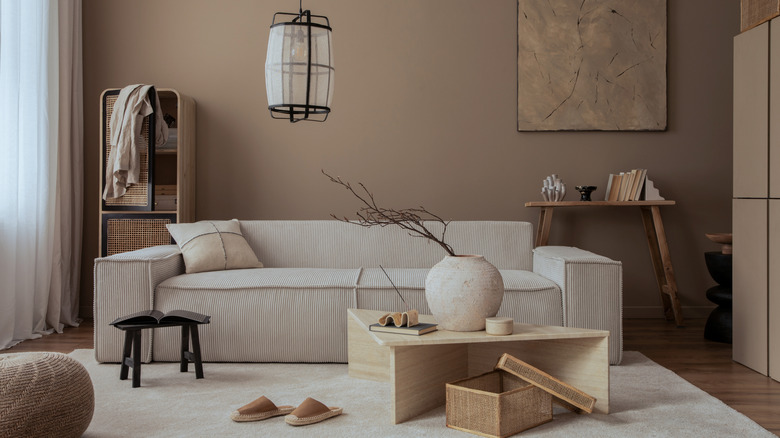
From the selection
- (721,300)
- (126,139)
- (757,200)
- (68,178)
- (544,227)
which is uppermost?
(126,139)

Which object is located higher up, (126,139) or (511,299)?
(126,139)

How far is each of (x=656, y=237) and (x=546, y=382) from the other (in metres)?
2.64

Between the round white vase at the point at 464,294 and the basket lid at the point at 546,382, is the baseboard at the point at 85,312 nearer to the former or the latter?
the round white vase at the point at 464,294

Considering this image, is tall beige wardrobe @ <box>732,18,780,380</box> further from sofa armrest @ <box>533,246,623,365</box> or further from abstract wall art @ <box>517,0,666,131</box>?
abstract wall art @ <box>517,0,666,131</box>

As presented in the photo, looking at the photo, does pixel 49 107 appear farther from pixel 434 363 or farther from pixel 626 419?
pixel 626 419

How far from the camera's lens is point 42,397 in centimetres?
197

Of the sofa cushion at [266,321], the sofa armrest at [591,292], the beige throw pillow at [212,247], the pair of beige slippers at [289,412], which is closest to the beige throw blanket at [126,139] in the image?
the beige throw pillow at [212,247]

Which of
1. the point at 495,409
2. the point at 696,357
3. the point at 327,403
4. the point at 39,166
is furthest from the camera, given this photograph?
the point at 39,166

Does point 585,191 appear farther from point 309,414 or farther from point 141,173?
point 141,173

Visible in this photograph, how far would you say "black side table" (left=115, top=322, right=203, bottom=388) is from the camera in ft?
9.00

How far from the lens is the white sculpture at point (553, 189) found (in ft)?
14.5

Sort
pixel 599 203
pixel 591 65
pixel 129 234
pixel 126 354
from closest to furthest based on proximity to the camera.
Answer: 1. pixel 126 354
2. pixel 599 203
3. pixel 129 234
4. pixel 591 65

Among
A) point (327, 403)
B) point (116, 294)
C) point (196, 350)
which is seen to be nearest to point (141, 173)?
point (116, 294)

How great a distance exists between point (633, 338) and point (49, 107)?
3.92 m
